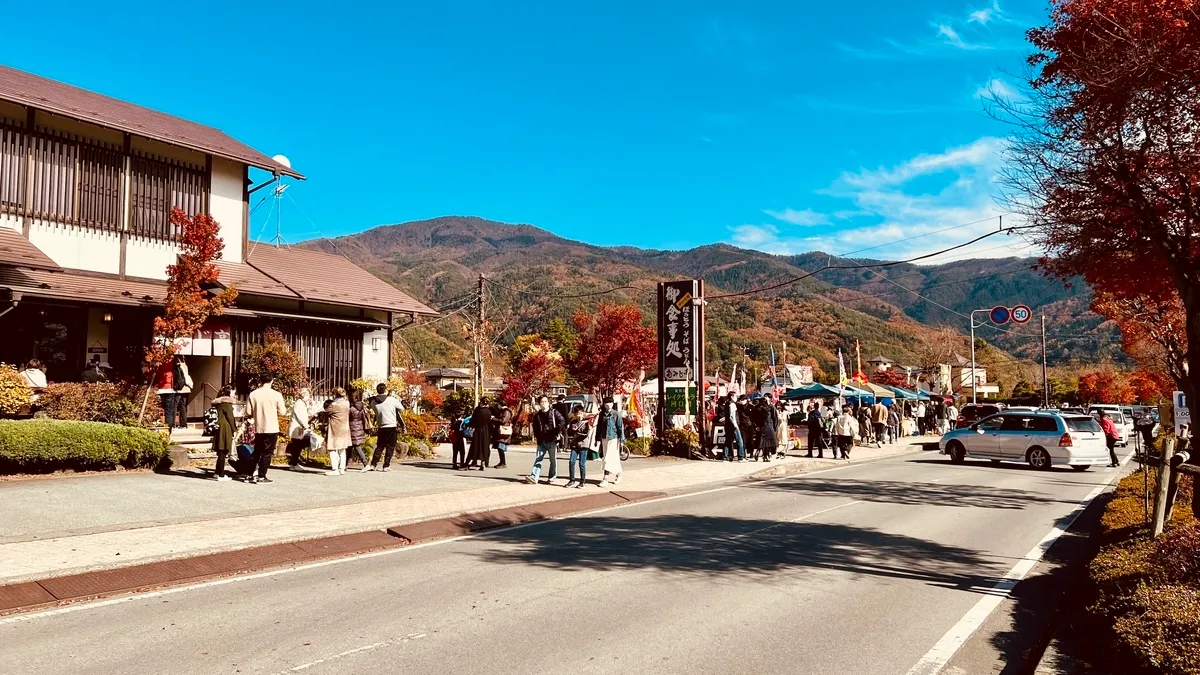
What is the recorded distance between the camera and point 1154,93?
820 cm

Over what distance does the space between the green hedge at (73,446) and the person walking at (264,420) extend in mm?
1962

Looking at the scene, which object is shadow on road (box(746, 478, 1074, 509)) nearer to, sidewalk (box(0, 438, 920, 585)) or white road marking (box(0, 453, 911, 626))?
sidewalk (box(0, 438, 920, 585))

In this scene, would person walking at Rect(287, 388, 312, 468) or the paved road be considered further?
person walking at Rect(287, 388, 312, 468)

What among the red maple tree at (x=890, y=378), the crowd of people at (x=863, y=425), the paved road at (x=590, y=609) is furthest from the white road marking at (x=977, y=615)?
the red maple tree at (x=890, y=378)

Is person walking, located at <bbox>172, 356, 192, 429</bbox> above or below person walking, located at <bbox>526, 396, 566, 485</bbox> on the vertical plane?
above

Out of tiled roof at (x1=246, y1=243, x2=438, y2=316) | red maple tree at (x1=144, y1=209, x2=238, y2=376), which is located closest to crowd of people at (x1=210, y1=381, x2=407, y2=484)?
red maple tree at (x1=144, y1=209, x2=238, y2=376)

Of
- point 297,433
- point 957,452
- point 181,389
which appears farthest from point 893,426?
point 181,389

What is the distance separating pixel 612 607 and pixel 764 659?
164cm

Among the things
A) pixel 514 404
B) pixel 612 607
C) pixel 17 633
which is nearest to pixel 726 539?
pixel 612 607

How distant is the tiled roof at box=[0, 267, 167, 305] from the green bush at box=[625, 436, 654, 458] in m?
12.4

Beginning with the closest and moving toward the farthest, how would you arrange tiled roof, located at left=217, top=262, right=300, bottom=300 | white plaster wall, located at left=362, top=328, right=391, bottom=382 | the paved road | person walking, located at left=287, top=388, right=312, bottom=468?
the paved road < person walking, located at left=287, top=388, right=312, bottom=468 < tiled roof, located at left=217, top=262, right=300, bottom=300 < white plaster wall, located at left=362, top=328, right=391, bottom=382

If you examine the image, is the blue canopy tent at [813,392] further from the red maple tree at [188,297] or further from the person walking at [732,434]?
the red maple tree at [188,297]

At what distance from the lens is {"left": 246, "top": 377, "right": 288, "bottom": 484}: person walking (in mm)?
13453

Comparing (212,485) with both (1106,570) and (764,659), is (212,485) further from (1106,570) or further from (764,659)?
(1106,570)
